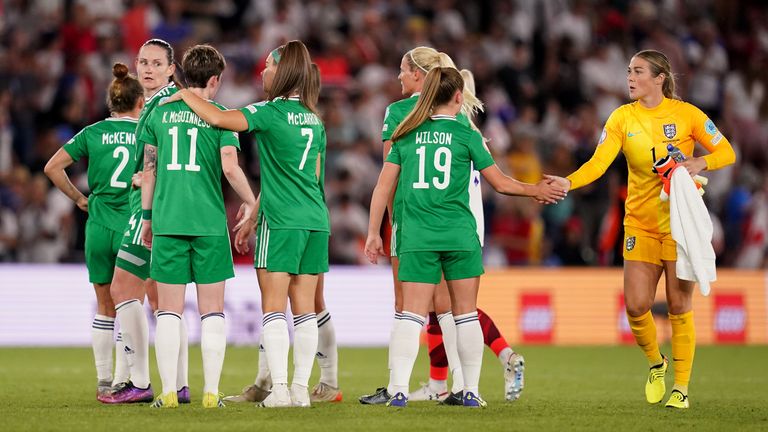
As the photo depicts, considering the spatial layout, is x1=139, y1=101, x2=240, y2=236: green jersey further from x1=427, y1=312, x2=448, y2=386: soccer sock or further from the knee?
the knee

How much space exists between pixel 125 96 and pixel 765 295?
11542 millimetres

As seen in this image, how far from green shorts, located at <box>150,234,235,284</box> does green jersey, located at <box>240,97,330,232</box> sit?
1.35 ft

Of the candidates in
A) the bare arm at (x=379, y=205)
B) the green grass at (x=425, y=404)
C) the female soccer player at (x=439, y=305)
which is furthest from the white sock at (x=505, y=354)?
the bare arm at (x=379, y=205)

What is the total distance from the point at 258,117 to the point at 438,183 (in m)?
1.30

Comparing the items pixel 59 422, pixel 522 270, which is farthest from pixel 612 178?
pixel 59 422

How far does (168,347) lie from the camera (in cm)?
793

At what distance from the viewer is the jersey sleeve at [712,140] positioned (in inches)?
347

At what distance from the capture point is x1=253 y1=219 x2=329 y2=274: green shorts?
8.05 metres

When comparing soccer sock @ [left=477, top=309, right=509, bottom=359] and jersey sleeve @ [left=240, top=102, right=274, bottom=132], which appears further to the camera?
soccer sock @ [left=477, top=309, right=509, bottom=359]

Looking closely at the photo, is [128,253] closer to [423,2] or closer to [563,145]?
[563,145]

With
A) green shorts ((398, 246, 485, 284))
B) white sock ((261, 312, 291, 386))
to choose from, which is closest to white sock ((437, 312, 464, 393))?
green shorts ((398, 246, 485, 284))

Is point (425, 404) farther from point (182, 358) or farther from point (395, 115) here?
point (395, 115)

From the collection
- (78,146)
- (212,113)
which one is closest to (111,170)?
(78,146)

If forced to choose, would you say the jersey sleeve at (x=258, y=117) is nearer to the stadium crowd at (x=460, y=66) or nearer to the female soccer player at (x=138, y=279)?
the female soccer player at (x=138, y=279)
